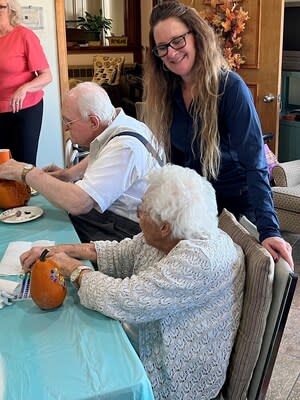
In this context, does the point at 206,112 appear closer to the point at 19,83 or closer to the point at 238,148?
the point at 238,148

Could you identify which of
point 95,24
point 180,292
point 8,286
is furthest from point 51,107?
point 95,24

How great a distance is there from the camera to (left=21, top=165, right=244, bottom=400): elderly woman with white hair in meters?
1.18

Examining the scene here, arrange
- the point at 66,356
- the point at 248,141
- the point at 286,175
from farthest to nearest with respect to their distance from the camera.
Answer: the point at 286,175
the point at 248,141
the point at 66,356

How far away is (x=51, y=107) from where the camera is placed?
3885 millimetres

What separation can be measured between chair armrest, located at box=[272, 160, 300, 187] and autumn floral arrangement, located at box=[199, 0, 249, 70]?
0.85m

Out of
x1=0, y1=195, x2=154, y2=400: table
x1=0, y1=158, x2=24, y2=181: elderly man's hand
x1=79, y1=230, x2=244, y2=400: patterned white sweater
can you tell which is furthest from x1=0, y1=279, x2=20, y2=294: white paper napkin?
x1=0, y1=158, x2=24, y2=181: elderly man's hand

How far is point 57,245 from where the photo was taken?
1547 mm

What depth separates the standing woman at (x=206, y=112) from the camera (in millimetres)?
1606

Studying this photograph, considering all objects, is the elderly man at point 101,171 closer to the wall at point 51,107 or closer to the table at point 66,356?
the table at point 66,356

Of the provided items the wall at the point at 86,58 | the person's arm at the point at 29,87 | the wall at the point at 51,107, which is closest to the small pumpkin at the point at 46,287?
the person's arm at the point at 29,87

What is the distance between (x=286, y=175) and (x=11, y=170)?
6.73ft

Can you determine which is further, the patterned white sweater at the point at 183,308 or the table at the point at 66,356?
the patterned white sweater at the point at 183,308

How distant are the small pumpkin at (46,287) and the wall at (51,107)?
2.79 metres

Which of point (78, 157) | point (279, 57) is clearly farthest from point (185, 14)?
point (279, 57)
